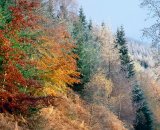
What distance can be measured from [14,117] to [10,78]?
6.24 feet

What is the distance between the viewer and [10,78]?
1936 cm

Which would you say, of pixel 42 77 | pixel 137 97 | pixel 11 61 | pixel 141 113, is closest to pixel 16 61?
pixel 11 61

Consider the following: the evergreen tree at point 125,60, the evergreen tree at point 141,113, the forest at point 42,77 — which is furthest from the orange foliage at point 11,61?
the evergreen tree at point 125,60

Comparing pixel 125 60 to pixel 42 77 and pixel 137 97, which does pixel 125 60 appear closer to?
pixel 137 97

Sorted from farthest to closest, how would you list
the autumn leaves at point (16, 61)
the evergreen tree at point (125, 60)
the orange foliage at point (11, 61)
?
the evergreen tree at point (125, 60), the autumn leaves at point (16, 61), the orange foliage at point (11, 61)

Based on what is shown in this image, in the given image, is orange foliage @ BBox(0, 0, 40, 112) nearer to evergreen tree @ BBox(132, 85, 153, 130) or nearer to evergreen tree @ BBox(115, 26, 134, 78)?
evergreen tree @ BBox(132, 85, 153, 130)

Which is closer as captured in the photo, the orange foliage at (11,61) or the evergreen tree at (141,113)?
the orange foliage at (11,61)

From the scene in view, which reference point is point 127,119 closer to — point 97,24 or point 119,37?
point 119,37

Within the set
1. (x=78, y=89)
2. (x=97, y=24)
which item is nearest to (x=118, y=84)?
(x=78, y=89)

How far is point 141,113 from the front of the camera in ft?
211

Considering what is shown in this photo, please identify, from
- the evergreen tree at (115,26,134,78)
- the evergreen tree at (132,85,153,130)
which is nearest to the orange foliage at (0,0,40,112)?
the evergreen tree at (132,85,153,130)

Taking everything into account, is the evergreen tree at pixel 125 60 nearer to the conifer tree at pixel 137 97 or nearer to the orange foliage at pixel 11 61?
the conifer tree at pixel 137 97

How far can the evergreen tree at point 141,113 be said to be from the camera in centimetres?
6388

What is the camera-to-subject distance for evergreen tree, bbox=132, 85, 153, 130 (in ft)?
210
